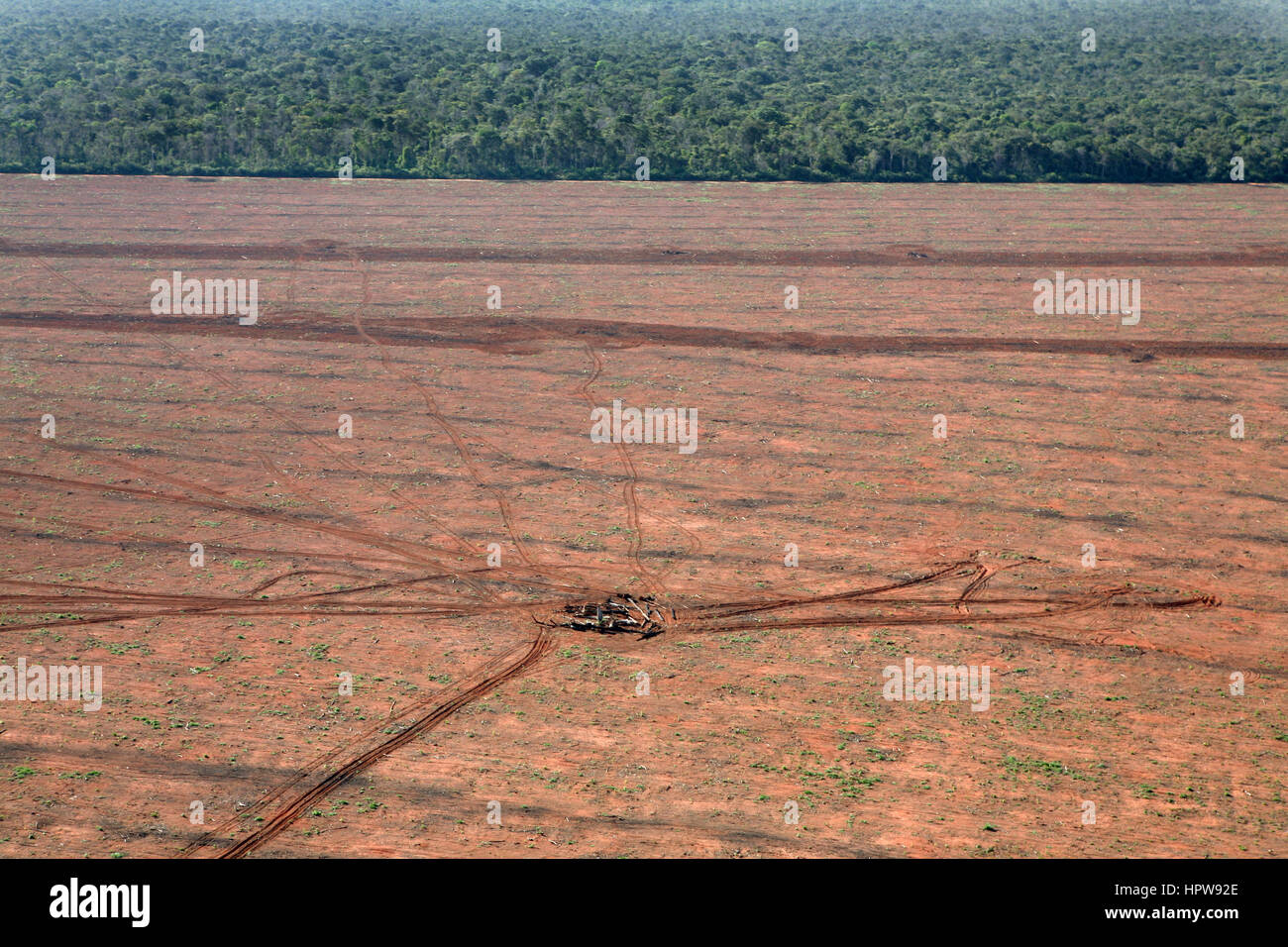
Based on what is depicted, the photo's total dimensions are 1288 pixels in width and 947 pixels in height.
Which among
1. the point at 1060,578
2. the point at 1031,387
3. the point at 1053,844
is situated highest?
the point at 1031,387

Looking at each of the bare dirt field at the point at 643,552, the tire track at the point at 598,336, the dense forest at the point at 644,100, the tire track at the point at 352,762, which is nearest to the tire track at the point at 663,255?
the bare dirt field at the point at 643,552

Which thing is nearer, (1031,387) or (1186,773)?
A: (1186,773)

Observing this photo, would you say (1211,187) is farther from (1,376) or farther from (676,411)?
(1,376)

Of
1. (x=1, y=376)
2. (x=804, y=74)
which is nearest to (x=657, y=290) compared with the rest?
(x=1, y=376)

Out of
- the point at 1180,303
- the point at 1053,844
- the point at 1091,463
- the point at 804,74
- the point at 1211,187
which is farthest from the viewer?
the point at 804,74

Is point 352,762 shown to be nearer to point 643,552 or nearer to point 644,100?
point 643,552

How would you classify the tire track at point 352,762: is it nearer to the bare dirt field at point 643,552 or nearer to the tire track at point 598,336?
the bare dirt field at point 643,552

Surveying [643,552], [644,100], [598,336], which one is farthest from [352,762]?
[644,100]
